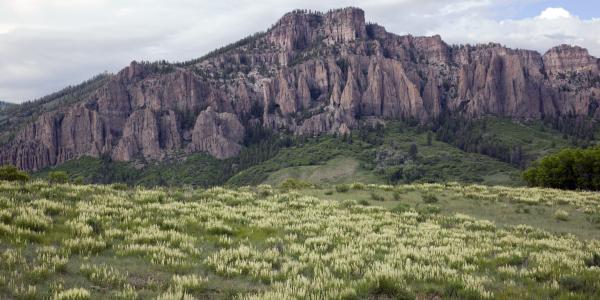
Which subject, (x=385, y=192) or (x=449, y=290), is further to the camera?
(x=385, y=192)

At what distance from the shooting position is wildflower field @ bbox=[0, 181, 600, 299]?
9320mm

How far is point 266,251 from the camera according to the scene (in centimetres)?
1267

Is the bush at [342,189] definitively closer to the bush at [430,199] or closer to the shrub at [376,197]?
the shrub at [376,197]

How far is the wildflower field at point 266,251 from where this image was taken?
9.32m

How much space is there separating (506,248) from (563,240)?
3736 mm

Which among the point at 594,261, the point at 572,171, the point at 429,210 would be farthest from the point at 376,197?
the point at 572,171

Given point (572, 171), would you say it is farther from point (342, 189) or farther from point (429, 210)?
point (429, 210)

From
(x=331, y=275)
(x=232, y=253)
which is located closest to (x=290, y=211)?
(x=232, y=253)

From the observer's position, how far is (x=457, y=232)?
1802 centimetres

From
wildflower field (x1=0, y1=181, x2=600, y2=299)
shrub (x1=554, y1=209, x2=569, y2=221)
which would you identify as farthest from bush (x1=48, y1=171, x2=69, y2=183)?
shrub (x1=554, y1=209, x2=569, y2=221)

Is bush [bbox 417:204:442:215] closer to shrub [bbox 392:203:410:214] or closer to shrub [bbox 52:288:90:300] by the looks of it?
shrub [bbox 392:203:410:214]

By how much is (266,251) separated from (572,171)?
2902 inches

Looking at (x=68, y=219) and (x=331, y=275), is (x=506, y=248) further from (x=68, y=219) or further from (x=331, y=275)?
(x=68, y=219)

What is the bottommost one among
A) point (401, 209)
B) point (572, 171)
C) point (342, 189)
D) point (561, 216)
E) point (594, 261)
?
point (572, 171)
